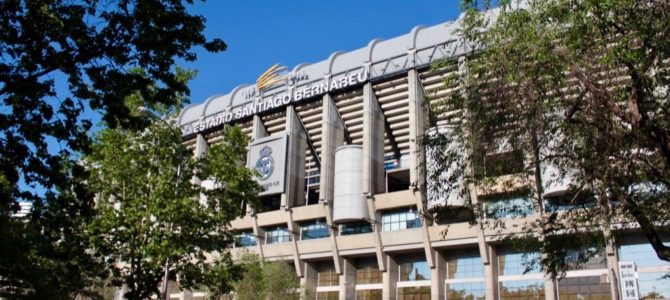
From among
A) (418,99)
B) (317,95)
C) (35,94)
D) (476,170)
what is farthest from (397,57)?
(35,94)

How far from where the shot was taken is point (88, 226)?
71.6 ft

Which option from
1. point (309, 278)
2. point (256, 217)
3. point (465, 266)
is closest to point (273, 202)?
point (256, 217)

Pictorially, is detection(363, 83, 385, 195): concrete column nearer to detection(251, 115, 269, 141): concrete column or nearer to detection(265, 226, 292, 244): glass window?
detection(265, 226, 292, 244): glass window

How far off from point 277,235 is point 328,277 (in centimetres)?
641

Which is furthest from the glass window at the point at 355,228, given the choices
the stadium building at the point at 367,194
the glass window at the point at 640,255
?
the glass window at the point at 640,255

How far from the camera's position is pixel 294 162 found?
5841 cm

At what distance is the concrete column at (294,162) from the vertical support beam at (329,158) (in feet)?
9.83

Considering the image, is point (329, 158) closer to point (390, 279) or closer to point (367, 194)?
point (367, 194)

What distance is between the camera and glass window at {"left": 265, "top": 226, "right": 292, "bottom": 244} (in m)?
58.9

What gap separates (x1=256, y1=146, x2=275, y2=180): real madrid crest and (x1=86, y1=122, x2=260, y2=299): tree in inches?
1262

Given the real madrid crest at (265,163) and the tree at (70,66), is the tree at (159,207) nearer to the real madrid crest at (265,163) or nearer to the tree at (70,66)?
the tree at (70,66)

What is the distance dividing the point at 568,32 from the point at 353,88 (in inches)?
1682

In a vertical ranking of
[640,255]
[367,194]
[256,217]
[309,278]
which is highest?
[367,194]

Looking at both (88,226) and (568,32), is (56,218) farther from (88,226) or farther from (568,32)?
(568,32)
